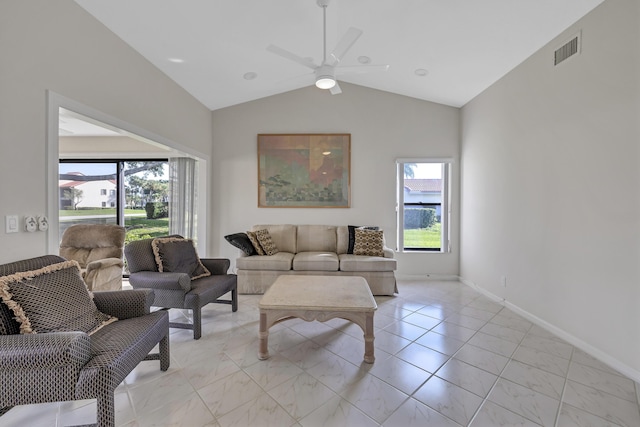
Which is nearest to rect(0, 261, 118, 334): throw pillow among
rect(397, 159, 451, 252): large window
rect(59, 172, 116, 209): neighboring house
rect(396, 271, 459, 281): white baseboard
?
rect(59, 172, 116, 209): neighboring house

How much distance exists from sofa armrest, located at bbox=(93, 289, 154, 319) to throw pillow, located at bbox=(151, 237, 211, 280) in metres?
0.84

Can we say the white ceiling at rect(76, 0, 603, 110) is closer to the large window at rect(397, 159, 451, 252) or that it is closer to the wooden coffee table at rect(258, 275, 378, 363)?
the large window at rect(397, 159, 451, 252)

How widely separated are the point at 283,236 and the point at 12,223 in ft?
10.3

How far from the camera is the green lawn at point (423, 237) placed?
475cm

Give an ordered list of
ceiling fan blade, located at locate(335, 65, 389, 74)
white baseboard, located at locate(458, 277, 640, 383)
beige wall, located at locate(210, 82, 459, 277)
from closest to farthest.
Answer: white baseboard, located at locate(458, 277, 640, 383) → ceiling fan blade, located at locate(335, 65, 389, 74) → beige wall, located at locate(210, 82, 459, 277)

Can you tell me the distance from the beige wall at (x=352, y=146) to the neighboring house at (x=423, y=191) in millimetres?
248

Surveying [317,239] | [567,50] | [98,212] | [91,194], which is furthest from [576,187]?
[91,194]

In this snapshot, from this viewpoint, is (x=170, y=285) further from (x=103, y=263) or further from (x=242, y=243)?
(x=242, y=243)

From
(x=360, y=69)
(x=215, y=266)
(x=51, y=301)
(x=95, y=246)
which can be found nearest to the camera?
(x=51, y=301)

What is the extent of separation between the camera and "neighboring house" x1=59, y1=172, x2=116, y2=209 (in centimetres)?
448

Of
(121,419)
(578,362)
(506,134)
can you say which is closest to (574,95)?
(506,134)

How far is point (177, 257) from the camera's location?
289 cm

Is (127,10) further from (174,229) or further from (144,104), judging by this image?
(174,229)

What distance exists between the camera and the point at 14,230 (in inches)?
69.9
